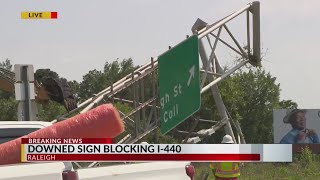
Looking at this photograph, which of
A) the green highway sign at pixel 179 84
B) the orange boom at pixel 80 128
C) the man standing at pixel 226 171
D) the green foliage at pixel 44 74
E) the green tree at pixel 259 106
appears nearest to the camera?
the orange boom at pixel 80 128

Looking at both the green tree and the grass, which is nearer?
the grass

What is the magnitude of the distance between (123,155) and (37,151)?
1259 mm

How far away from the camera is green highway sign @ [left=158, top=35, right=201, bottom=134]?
9.87 metres

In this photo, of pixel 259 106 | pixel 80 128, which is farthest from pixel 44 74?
pixel 259 106

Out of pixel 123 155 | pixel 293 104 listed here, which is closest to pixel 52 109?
pixel 123 155

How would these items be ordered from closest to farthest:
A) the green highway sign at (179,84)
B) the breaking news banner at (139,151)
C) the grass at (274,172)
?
the breaking news banner at (139,151) → the green highway sign at (179,84) → the grass at (274,172)

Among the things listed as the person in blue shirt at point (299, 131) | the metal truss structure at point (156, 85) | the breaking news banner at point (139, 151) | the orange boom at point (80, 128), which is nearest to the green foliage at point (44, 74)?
the metal truss structure at point (156, 85)

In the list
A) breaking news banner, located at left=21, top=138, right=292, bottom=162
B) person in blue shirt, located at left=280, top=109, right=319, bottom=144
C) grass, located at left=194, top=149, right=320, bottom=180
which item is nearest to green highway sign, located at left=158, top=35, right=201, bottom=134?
breaking news banner, located at left=21, top=138, right=292, bottom=162

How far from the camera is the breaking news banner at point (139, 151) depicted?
7.08m

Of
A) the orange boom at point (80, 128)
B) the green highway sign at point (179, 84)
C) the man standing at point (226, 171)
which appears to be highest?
the green highway sign at point (179, 84)

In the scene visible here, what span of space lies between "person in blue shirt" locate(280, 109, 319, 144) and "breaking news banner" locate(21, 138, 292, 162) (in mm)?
49058

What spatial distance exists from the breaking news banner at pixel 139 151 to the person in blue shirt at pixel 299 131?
4906cm

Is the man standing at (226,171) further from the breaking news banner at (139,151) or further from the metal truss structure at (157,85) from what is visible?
the breaking news banner at (139,151)

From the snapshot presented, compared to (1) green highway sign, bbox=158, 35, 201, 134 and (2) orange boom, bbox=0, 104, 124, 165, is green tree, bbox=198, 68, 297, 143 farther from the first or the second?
(2) orange boom, bbox=0, 104, 124, 165
